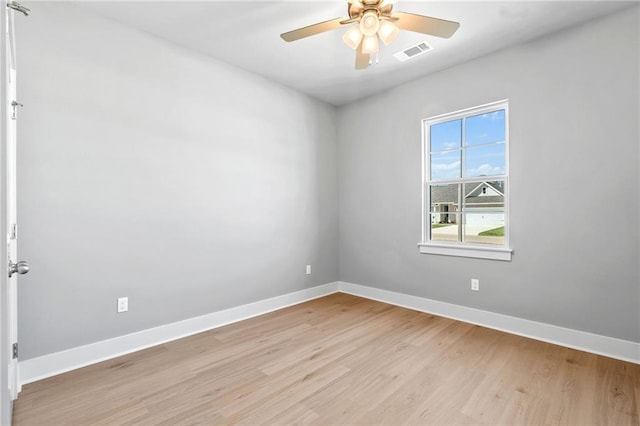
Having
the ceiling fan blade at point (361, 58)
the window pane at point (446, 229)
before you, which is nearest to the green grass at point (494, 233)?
the window pane at point (446, 229)

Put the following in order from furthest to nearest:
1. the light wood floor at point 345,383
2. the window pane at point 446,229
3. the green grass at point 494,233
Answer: the window pane at point 446,229, the green grass at point 494,233, the light wood floor at point 345,383

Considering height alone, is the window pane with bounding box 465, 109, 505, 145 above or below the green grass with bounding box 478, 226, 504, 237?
above

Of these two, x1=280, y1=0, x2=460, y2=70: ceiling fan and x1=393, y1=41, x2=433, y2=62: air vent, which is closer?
x1=280, y1=0, x2=460, y2=70: ceiling fan

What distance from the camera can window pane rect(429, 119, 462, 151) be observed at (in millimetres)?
3480

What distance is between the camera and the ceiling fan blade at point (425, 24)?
6.33 feet

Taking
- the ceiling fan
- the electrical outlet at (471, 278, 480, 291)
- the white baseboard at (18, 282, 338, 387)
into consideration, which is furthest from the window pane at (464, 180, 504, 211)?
the white baseboard at (18, 282, 338, 387)

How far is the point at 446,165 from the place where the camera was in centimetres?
356

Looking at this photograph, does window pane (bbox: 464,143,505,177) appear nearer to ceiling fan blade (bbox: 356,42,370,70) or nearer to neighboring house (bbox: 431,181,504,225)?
neighboring house (bbox: 431,181,504,225)

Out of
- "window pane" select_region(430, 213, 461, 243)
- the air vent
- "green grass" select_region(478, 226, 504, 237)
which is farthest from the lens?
"window pane" select_region(430, 213, 461, 243)

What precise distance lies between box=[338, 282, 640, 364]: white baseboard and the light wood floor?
102mm

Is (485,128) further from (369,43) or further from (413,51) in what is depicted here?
(369,43)

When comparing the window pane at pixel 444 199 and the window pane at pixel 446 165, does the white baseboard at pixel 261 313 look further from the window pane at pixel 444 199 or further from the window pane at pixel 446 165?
the window pane at pixel 446 165

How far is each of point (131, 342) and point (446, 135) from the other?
3783 mm

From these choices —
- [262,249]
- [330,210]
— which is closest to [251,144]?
[262,249]
